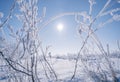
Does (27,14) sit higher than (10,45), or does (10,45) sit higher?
(27,14)

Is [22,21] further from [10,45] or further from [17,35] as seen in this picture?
[10,45]

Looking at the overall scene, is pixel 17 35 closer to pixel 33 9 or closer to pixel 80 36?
pixel 33 9

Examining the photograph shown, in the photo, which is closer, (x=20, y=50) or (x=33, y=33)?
(x=33, y=33)

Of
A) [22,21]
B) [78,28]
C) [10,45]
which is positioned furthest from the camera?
[10,45]

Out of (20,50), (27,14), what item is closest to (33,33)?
(27,14)

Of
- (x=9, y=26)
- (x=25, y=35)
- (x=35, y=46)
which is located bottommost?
(x=35, y=46)

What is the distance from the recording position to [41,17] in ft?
6.23

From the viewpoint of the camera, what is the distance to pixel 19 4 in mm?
1696

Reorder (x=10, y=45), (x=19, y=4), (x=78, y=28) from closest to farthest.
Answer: (x=19, y=4) → (x=78, y=28) → (x=10, y=45)

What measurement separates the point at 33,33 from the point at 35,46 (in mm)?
148

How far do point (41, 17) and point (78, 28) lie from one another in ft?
1.53

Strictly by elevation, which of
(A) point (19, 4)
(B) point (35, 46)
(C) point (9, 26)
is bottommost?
(B) point (35, 46)

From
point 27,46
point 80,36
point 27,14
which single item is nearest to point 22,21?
point 27,14

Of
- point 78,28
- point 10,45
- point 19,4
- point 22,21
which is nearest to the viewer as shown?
point 19,4
